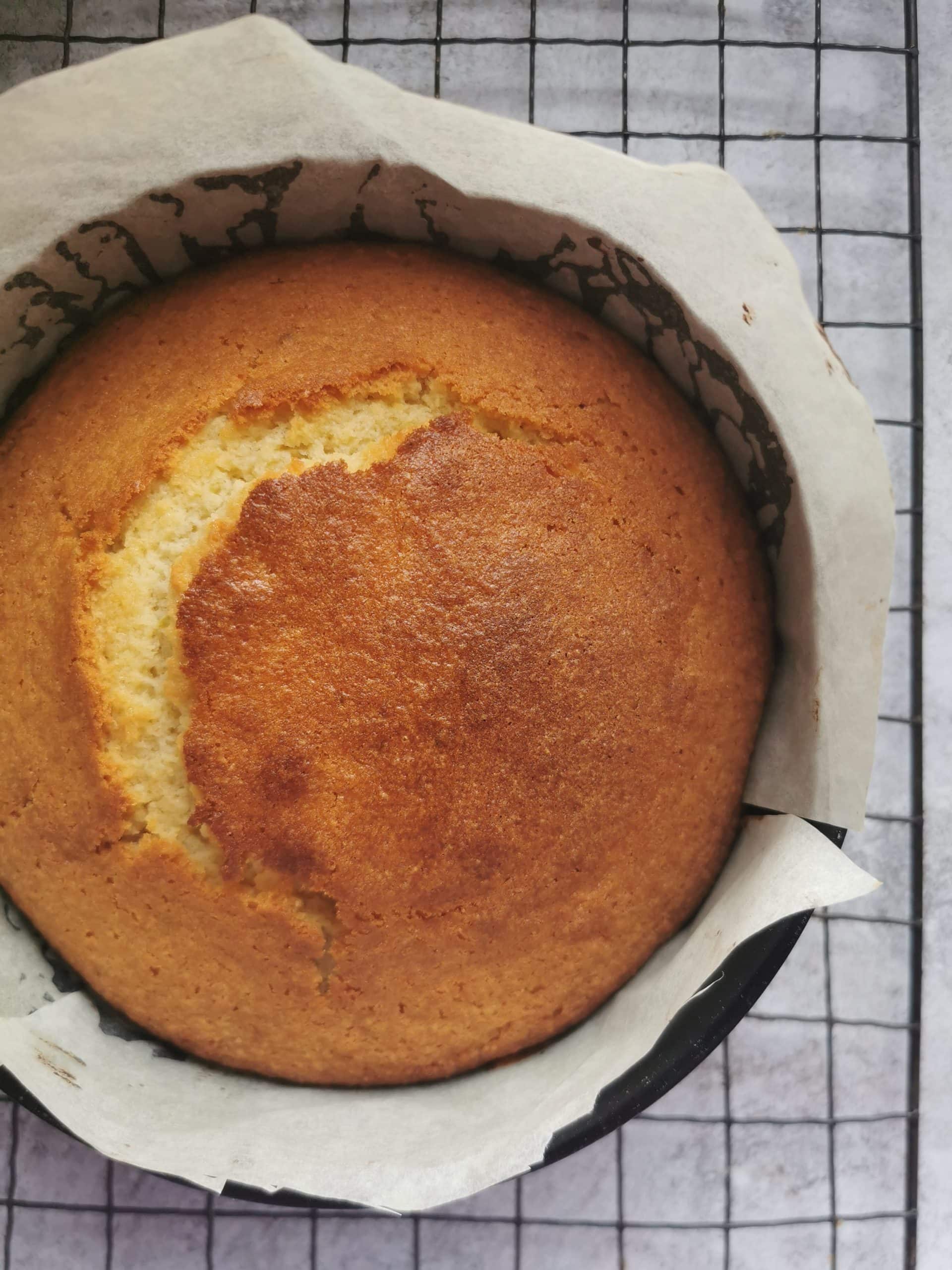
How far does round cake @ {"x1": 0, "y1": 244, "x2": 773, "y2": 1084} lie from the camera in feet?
3.84

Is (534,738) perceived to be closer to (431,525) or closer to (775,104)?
(431,525)

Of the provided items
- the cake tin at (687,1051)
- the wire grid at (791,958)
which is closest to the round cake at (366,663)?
the cake tin at (687,1051)

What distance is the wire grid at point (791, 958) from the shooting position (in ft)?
5.08

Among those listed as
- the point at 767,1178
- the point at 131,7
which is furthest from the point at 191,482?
the point at 767,1178

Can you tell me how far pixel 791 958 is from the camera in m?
1.60

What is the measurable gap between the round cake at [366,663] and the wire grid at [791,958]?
408 millimetres

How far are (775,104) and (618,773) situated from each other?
1.07 meters

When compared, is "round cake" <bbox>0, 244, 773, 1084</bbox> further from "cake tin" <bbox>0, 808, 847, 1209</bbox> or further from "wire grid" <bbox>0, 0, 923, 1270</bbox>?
"wire grid" <bbox>0, 0, 923, 1270</bbox>

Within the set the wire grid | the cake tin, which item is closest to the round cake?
the cake tin

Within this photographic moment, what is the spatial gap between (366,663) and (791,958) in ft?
2.88

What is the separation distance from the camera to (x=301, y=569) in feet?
3.83

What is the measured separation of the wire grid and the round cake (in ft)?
1.34

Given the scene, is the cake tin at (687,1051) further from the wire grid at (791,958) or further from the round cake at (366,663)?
the wire grid at (791,958)

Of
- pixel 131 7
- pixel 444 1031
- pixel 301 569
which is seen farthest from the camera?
pixel 131 7
